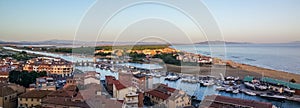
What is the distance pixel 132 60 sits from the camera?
41.6 feet

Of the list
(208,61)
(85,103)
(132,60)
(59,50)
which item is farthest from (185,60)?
(59,50)

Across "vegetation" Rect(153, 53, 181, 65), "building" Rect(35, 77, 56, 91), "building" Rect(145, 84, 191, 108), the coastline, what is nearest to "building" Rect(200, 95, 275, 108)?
"building" Rect(145, 84, 191, 108)

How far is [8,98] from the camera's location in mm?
3637

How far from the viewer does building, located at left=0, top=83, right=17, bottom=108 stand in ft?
11.5

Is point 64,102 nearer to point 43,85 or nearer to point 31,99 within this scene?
point 31,99

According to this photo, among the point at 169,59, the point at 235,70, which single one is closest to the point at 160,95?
the point at 169,59

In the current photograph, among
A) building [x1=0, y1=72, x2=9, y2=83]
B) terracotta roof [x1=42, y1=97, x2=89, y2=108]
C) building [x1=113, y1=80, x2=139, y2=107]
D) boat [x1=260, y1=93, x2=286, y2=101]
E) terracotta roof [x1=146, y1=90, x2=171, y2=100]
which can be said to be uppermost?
terracotta roof [x1=42, y1=97, x2=89, y2=108]

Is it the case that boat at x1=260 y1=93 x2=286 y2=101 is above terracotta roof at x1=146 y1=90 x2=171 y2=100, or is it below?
below

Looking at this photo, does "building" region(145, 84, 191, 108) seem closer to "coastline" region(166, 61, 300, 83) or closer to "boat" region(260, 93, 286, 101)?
"boat" region(260, 93, 286, 101)

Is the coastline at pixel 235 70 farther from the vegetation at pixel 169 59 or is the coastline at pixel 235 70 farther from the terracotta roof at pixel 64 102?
the terracotta roof at pixel 64 102

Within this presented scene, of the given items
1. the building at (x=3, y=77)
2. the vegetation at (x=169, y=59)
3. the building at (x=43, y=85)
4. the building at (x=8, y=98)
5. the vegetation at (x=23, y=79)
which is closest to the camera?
the building at (x=8, y=98)

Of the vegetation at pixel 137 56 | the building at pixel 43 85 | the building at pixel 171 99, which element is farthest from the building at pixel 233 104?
the vegetation at pixel 137 56

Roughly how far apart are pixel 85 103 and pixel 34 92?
129cm

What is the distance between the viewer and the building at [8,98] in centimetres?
350
